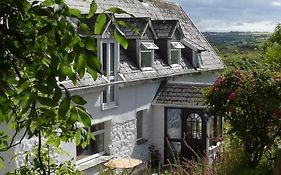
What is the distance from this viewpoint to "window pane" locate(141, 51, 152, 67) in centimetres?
1909

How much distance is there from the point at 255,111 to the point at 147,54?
352 inches

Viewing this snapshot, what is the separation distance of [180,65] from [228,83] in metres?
10.2

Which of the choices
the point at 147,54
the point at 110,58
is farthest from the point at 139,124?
the point at 110,58

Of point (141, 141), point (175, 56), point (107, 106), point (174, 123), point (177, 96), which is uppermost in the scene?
point (175, 56)

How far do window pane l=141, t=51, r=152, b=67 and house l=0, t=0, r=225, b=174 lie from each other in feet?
0.13

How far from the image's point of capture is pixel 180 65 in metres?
21.8

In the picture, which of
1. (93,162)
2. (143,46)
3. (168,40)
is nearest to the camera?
(93,162)

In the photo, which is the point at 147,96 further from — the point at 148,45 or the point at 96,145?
the point at 96,145

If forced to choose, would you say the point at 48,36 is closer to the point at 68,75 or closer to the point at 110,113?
the point at 68,75

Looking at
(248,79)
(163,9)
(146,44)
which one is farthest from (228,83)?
(163,9)

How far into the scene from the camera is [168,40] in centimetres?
2102

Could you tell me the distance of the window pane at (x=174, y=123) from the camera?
1995 cm

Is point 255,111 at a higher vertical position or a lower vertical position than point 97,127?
higher

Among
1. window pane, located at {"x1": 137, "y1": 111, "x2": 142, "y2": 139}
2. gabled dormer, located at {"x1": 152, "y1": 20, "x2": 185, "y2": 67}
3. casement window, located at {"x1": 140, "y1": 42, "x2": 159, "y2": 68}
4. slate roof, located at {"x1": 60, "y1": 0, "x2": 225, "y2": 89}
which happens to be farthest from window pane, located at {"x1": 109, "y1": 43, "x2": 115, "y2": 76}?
gabled dormer, located at {"x1": 152, "y1": 20, "x2": 185, "y2": 67}
